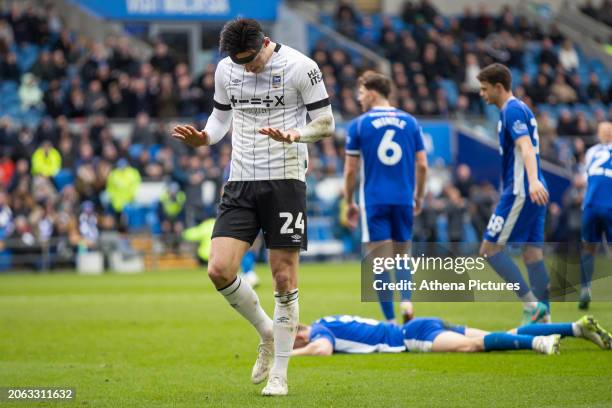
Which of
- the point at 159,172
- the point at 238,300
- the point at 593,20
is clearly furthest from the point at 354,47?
the point at 238,300

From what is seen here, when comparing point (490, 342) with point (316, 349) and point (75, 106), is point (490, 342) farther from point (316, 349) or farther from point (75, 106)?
point (75, 106)

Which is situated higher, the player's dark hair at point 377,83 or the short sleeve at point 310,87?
the short sleeve at point 310,87

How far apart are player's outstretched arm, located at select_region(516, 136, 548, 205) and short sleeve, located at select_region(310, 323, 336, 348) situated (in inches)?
85.3

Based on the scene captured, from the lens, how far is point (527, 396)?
7164 mm

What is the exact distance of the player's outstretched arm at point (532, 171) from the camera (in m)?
10.1

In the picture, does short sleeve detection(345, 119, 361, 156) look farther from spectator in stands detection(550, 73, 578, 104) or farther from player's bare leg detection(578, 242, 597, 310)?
spectator in stands detection(550, 73, 578, 104)

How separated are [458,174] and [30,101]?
1100 cm

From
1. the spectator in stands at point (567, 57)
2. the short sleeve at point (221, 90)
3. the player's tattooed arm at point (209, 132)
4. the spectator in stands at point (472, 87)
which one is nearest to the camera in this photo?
the player's tattooed arm at point (209, 132)

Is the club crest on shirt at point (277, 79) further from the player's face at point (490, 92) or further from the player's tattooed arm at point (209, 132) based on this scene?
the player's face at point (490, 92)

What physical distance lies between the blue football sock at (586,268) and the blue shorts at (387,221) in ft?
7.66

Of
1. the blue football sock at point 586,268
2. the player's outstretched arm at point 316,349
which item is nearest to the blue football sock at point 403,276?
the player's outstretched arm at point 316,349

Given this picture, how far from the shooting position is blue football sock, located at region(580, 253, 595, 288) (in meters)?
9.17

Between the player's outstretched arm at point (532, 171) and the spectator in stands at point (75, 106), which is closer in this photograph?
the player's outstretched arm at point (532, 171)

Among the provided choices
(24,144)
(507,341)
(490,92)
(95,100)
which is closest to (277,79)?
(507,341)
